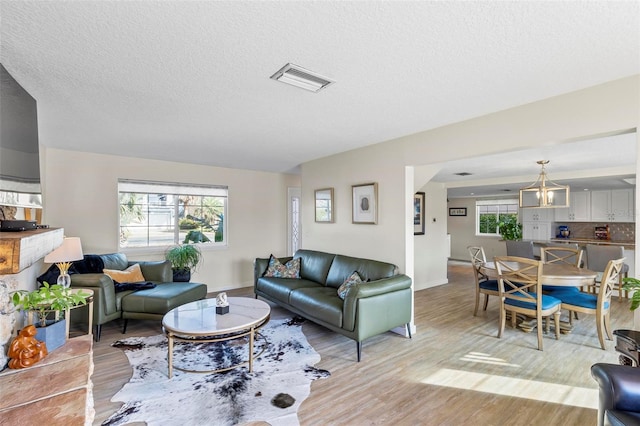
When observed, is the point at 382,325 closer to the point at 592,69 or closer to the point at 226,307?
the point at 226,307

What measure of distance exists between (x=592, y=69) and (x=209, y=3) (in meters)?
2.31

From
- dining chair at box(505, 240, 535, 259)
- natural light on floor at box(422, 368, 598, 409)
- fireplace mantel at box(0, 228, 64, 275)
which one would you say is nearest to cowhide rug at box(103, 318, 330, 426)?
natural light on floor at box(422, 368, 598, 409)

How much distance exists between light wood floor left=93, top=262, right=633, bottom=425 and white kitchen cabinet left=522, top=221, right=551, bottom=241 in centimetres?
412

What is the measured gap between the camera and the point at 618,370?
157 cm

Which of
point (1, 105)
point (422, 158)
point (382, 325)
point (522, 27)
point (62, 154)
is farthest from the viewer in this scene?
point (62, 154)

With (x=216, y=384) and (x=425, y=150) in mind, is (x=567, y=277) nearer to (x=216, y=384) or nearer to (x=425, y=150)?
(x=425, y=150)

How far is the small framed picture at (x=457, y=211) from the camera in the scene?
31.3ft

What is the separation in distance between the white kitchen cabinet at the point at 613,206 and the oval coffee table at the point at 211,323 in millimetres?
8088

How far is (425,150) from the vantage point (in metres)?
3.31

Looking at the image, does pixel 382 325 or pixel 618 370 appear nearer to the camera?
pixel 618 370

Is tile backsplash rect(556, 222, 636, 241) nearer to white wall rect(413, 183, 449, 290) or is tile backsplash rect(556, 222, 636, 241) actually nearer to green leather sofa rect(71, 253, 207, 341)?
white wall rect(413, 183, 449, 290)

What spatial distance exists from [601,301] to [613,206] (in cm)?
523

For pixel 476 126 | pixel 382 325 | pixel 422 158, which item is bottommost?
pixel 382 325

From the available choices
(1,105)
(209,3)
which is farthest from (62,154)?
(209,3)
